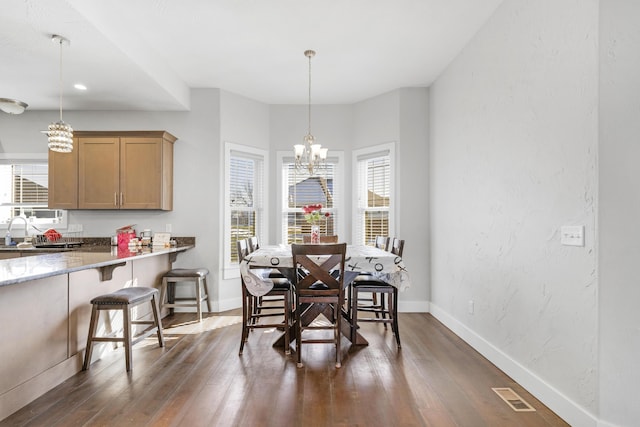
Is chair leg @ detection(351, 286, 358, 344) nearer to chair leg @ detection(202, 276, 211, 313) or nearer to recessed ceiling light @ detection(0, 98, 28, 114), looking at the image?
chair leg @ detection(202, 276, 211, 313)

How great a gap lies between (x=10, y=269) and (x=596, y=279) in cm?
338

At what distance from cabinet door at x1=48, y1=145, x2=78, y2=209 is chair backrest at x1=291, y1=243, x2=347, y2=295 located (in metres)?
3.29

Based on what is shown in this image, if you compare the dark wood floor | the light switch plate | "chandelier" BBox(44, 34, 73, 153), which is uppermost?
"chandelier" BBox(44, 34, 73, 153)

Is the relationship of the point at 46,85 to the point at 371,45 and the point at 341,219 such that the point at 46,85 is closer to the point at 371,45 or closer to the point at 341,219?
the point at 371,45

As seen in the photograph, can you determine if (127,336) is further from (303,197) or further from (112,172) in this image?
(303,197)

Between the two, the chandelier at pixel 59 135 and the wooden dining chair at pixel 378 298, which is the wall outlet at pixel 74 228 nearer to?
the chandelier at pixel 59 135

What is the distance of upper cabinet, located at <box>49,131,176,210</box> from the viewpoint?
4402 mm

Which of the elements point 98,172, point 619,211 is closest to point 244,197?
point 98,172

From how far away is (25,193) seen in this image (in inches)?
191

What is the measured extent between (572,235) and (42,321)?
11.2 ft

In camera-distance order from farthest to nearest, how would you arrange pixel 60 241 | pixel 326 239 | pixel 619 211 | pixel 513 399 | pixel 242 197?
pixel 242 197 < pixel 60 241 < pixel 326 239 < pixel 513 399 < pixel 619 211

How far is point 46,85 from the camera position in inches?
154

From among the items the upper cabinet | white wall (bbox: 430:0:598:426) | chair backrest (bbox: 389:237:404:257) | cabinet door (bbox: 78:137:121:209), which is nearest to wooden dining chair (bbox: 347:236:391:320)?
chair backrest (bbox: 389:237:404:257)

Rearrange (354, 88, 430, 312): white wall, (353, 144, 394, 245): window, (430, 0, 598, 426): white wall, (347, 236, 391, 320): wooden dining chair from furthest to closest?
1. (353, 144, 394, 245): window
2. (354, 88, 430, 312): white wall
3. (347, 236, 391, 320): wooden dining chair
4. (430, 0, 598, 426): white wall
